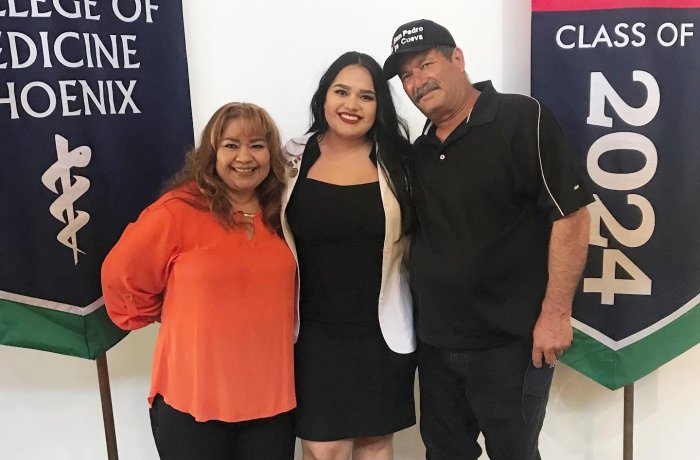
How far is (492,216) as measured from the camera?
1.43 meters

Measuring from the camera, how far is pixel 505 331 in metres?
1.46

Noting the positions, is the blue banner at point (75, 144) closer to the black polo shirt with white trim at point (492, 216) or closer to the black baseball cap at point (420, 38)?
the black baseball cap at point (420, 38)

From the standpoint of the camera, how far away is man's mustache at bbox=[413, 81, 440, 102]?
1445 millimetres

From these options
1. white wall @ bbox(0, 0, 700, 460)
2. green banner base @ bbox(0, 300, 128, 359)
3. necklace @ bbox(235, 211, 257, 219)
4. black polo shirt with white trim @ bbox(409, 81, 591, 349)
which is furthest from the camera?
white wall @ bbox(0, 0, 700, 460)

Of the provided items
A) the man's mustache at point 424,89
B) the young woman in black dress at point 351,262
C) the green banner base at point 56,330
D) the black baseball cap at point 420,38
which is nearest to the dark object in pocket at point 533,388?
the young woman in black dress at point 351,262

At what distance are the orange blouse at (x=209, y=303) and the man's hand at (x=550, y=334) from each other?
596mm

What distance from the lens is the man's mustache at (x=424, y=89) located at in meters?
1.45

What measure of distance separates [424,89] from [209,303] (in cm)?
70

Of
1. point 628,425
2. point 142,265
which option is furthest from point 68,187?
point 628,425

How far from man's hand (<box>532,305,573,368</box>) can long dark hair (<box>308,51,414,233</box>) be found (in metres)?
0.40

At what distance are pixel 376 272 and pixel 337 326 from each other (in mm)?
170

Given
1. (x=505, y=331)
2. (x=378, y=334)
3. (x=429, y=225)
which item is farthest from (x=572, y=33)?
(x=378, y=334)

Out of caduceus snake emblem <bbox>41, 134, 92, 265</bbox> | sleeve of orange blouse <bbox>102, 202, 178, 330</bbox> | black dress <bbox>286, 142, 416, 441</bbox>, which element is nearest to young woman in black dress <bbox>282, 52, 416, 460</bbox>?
black dress <bbox>286, 142, 416, 441</bbox>

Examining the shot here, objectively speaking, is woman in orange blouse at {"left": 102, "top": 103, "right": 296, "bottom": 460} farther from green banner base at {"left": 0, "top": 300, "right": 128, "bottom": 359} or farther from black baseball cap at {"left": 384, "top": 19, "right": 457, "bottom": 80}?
black baseball cap at {"left": 384, "top": 19, "right": 457, "bottom": 80}
